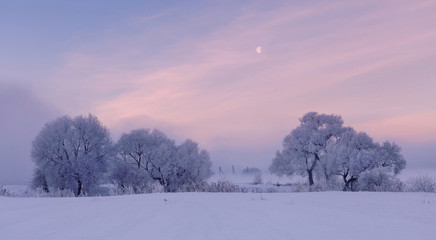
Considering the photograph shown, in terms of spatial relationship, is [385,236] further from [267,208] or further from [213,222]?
[267,208]

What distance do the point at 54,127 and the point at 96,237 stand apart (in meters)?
38.4

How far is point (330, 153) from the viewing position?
136ft

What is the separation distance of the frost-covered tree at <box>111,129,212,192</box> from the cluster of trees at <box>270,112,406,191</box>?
11600mm

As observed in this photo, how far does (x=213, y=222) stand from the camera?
7.00m

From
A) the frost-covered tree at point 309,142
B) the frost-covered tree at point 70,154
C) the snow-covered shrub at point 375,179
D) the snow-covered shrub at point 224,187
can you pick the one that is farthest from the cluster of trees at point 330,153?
the frost-covered tree at point 70,154

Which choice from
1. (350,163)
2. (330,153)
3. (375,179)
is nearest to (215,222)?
(375,179)

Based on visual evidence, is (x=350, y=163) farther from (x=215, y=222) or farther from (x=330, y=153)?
(x=215, y=222)

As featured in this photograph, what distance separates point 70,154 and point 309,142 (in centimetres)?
2856

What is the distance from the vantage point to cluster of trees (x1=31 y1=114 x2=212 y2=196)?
40.1 meters

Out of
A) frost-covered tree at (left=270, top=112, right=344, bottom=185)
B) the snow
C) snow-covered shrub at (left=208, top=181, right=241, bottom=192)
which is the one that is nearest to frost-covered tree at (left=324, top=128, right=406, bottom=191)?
frost-covered tree at (left=270, top=112, right=344, bottom=185)

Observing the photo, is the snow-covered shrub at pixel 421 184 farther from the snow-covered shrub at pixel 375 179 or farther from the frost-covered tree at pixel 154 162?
the frost-covered tree at pixel 154 162

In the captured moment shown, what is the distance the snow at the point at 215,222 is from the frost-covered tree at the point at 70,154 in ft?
103

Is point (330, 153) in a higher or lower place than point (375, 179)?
higher

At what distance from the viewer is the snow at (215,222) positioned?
593cm
